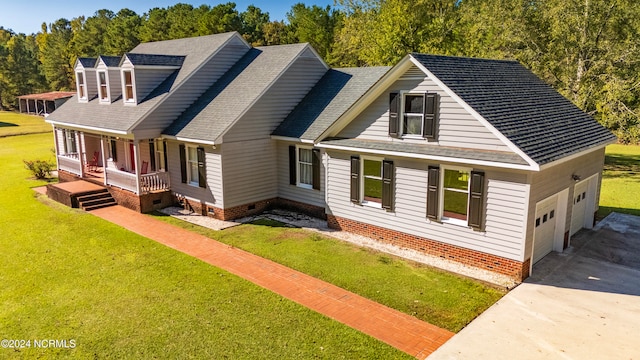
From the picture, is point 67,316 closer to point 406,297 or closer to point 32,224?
point 406,297

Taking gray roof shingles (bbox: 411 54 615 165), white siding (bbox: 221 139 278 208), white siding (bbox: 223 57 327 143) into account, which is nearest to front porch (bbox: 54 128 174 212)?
white siding (bbox: 221 139 278 208)

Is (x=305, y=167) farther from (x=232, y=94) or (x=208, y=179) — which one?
(x=232, y=94)

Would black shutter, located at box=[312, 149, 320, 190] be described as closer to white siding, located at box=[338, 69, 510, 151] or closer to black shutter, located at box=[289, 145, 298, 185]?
black shutter, located at box=[289, 145, 298, 185]

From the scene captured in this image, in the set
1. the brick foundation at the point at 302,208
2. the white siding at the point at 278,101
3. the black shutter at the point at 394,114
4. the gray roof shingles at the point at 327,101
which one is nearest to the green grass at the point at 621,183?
the black shutter at the point at 394,114

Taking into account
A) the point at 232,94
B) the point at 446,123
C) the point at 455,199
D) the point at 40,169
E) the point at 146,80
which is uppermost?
the point at 146,80

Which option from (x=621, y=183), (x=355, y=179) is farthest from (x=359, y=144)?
(x=621, y=183)

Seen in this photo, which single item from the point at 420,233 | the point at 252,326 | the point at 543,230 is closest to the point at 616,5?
the point at 543,230
